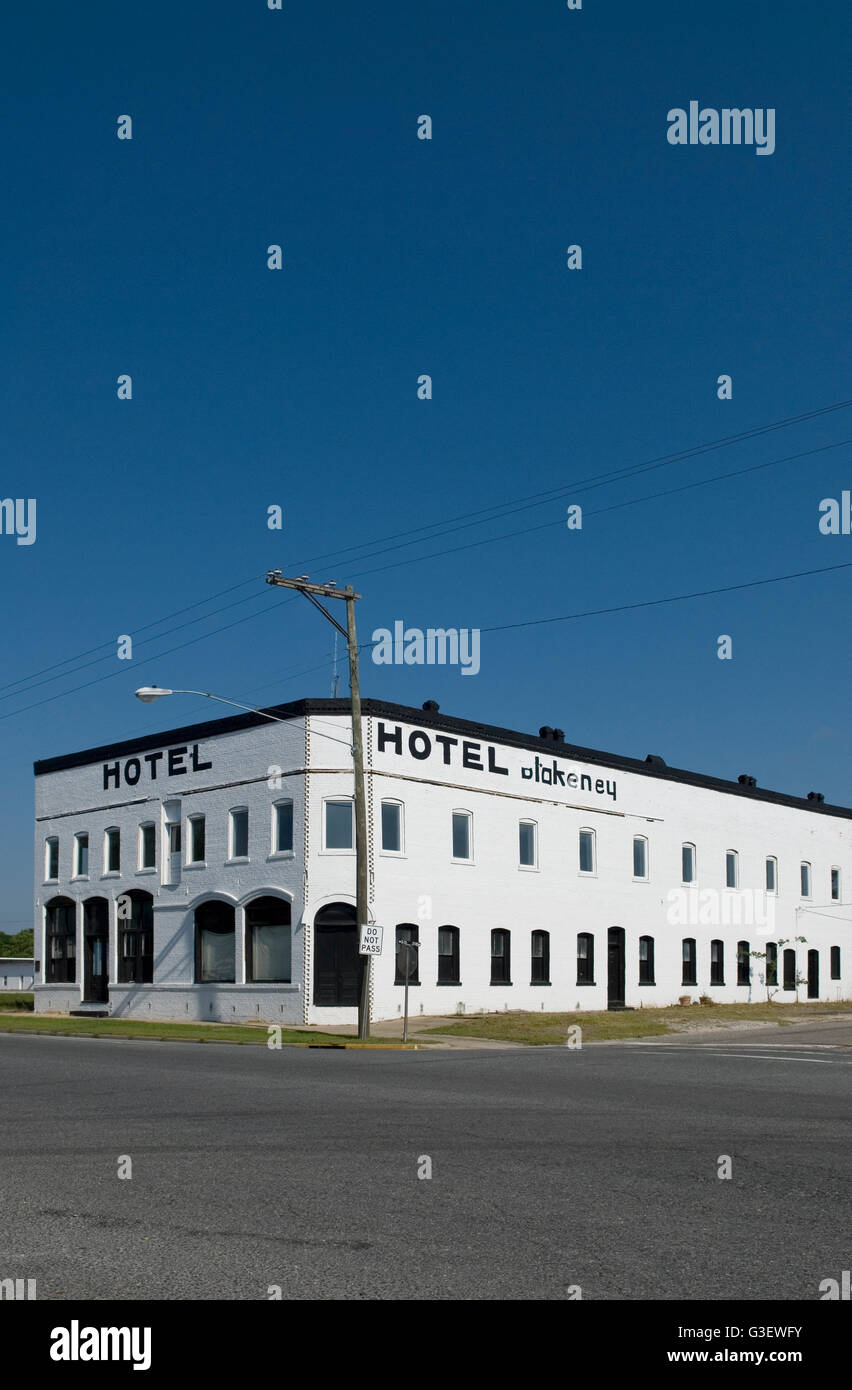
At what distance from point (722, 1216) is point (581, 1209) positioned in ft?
3.06

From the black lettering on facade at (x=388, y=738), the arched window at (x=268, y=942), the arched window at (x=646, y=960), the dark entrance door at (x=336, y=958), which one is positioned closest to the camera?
the dark entrance door at (x=336, y=958)

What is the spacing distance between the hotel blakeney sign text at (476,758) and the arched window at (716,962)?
9496 millimetres

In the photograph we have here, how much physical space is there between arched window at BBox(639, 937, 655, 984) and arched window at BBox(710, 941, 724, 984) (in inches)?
178

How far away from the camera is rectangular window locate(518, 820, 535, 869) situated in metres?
46.4

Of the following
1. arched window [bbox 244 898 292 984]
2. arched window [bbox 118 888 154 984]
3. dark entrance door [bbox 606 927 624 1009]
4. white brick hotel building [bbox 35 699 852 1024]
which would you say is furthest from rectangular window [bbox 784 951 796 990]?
arched window [bbox 118 888 154 984]

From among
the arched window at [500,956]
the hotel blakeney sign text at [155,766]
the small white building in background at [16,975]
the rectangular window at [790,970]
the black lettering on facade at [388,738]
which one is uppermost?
the black lettering on facade at [388,738]

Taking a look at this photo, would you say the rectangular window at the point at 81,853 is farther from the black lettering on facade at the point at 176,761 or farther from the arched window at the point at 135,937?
the black lettering on facade at the point at 176,761

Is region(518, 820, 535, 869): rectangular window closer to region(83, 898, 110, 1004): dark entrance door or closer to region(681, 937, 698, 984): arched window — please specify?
region(681, 937, 698, 984): arched window

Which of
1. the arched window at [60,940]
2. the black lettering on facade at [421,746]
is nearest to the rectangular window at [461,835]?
the black lettering on facade at [421,746]

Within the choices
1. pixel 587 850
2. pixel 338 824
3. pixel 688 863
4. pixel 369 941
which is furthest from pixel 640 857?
pixel 369 941

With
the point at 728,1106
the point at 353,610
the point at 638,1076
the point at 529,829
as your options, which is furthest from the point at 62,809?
the point at 728,1106

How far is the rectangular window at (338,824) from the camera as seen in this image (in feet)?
133

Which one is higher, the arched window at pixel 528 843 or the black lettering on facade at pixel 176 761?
the black lettering on facade at pixel 176 761

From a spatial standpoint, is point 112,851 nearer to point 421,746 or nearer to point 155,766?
point 155,766
